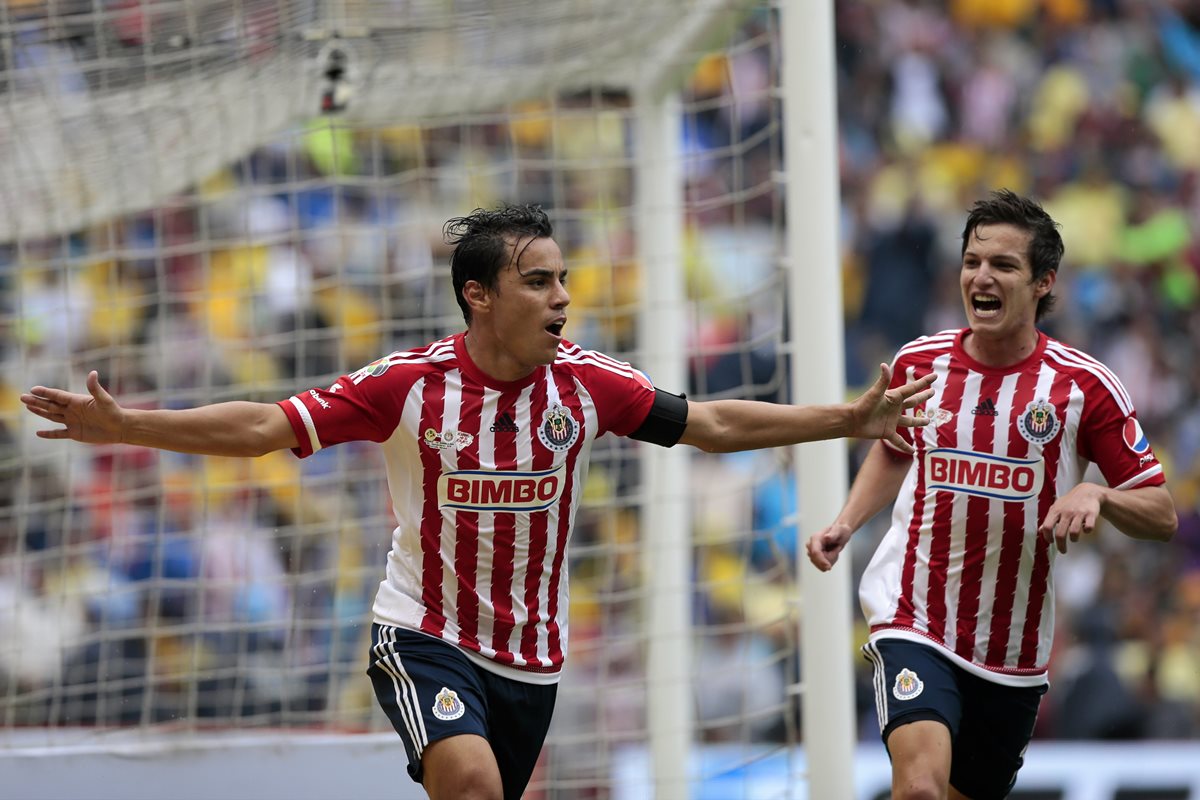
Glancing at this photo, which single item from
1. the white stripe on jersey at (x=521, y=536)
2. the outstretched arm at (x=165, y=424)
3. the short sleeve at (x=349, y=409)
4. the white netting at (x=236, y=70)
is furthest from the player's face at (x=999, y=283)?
the white netting at (x=236, y=70)

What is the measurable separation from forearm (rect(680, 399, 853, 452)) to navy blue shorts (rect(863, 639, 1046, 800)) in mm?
668

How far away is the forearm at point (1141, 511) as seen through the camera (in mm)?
4148

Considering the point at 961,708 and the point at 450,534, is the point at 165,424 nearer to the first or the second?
the point at 450,534

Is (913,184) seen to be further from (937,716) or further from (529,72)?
(937,716)

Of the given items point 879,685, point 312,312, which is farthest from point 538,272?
point 312,312

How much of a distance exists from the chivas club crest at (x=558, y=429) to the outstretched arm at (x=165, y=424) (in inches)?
26.0

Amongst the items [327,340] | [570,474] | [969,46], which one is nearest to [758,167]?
[969,46]

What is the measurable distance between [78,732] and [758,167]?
294 inches

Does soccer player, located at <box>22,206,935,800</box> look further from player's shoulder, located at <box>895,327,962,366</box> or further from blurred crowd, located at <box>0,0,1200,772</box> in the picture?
blurred crowd, located at <box>0,0,1200,772</box>

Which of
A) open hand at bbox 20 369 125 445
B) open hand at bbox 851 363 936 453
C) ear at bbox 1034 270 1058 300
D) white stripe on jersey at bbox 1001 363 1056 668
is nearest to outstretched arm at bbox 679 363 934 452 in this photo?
open hand at bbox 851 363 936 453

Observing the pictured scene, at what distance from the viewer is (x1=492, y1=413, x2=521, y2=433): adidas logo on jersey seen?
421 centimetres

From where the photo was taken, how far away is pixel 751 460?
10.9 metres

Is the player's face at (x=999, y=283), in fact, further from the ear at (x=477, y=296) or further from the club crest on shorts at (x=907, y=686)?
the ear at (x=477, y=296)

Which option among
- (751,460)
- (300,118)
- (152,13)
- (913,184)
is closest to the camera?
(152,13)
